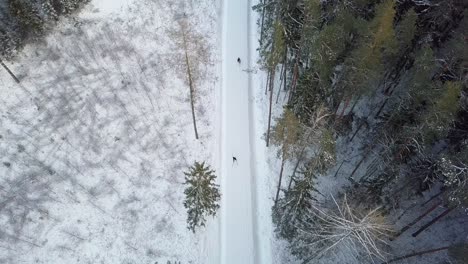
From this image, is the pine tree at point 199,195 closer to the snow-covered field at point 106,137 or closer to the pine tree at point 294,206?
the snow-covered field at point 106,137

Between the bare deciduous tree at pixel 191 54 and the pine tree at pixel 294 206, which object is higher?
the bare deciduous tree at pixel 191 54

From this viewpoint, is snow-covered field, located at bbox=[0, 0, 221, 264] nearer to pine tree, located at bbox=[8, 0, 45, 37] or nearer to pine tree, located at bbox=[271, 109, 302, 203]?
pine tree, located at bbox=[8, 0, 45, 37]

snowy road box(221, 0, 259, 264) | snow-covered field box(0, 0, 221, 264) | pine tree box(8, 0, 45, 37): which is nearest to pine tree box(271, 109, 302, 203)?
snowy road box(221, 0, 259, 264)

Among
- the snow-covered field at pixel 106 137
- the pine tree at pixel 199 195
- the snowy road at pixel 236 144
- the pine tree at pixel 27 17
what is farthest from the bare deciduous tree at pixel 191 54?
the pine tree at pixel 27 17

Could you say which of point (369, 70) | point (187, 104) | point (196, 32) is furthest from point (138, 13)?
point (369, 70)

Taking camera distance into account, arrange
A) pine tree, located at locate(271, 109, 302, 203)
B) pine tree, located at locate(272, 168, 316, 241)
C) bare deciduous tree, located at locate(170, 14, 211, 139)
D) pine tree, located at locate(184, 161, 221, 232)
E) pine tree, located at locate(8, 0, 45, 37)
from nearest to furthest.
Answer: pine tree, located at locate(271, 109, 302, 203) < pine tree, located at locate(272, 168, 316, 241) < pine tree, located at locate(184, 161, 221, 232) < pine tree, located at locate(8, 0, 45, 37) < bare deciduous tree, located at locate(170, 14, 211, 139)

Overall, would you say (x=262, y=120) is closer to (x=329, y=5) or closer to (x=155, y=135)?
(x=155, y=135)

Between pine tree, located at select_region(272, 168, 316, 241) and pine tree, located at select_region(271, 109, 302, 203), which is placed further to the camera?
pine tree, located at select_region(272, 168, 316, 241)
